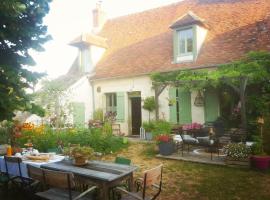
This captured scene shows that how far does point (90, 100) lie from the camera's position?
16.9 m

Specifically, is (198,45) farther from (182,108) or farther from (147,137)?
(147,137)

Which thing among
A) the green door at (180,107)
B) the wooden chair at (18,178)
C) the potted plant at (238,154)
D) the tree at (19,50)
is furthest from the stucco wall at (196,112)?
the tree at (19,50)

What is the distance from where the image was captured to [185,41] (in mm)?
13797

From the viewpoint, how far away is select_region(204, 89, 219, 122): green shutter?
12.6m

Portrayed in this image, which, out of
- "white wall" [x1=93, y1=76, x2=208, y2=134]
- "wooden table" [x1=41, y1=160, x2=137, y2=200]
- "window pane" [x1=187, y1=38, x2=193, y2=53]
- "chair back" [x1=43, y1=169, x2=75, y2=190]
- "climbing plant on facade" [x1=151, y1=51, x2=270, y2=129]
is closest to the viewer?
"chair back" [x1=43, y1=169, x2=75, y2=190]

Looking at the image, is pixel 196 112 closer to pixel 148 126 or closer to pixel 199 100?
pixel 199 100

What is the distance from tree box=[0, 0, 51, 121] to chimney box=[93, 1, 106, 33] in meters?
15.5

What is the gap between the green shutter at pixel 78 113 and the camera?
52.1 ft

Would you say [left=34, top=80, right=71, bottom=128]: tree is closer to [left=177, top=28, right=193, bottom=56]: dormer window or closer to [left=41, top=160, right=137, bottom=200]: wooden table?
[left=177, top=28, right=193, bottom=56]: dormer window

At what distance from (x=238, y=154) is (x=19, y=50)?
20.4ft

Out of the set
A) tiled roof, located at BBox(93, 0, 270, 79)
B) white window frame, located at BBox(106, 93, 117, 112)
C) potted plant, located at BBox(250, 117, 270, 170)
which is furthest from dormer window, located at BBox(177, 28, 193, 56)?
potted plant, located at BBox(250, 117, 270, 170)

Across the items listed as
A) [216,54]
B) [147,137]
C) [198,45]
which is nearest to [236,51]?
[216,54]

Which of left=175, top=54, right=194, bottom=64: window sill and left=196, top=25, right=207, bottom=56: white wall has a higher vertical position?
left=196, top=25, right=207, bottom=56: white wall

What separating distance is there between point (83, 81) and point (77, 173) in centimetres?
1193
